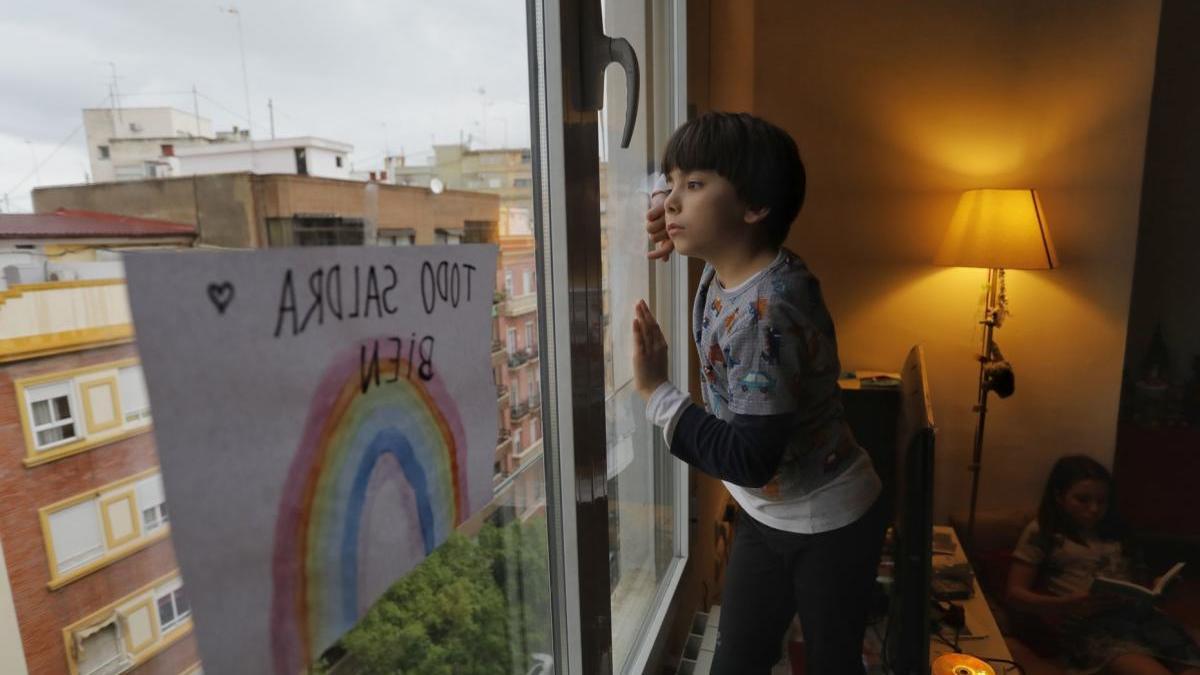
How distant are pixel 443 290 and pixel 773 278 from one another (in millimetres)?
513

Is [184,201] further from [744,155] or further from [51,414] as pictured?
[744,155]

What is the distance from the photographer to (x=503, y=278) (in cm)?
64

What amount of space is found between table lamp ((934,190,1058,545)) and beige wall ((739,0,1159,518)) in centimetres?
11

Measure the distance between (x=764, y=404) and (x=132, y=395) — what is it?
24.2 inches

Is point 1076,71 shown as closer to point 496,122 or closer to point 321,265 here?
point 496,122

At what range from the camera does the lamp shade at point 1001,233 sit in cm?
217

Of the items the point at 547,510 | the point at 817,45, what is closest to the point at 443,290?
the point at 547,510

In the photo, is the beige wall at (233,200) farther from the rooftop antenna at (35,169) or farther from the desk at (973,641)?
the desk at (973,641)

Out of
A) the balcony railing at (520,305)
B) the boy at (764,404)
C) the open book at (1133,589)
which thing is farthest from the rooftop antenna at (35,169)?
the open book at (1133,589)

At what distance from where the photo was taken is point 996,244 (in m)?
2.21

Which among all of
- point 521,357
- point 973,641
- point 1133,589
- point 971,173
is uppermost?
point 971,173

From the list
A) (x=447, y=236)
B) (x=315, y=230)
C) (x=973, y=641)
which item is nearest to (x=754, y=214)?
(x=447, y=236)

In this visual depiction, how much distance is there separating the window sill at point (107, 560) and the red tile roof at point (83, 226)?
12cm

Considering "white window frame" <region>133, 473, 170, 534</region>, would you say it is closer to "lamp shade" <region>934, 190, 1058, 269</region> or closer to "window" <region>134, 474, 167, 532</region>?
"window" <region>134, 474, 167, 532</region>
